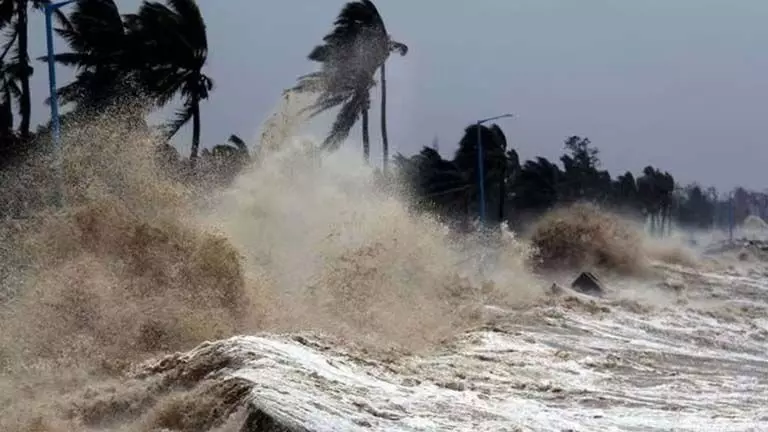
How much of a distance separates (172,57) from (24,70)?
182 inches

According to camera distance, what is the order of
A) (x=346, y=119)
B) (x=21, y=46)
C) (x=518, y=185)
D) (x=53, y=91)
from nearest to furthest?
1. (x=53, y=91)
2. (x=21, y=46)
3. (x=346, y=119)
4. (x=518, y=185)

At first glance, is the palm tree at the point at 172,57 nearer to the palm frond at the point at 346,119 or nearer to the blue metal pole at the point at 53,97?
the palm frond at the point at 346,119

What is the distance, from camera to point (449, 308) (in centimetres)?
1998

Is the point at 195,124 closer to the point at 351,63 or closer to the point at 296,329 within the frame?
the point at 351,63

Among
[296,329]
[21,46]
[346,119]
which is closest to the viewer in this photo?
[296,329]

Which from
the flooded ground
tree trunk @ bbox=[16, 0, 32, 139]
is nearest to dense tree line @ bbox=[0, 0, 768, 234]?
tree trunk @ bbox=[16, 0, 32, 139]

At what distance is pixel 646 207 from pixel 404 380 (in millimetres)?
90430

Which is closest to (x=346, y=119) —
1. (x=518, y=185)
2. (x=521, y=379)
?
(x=521, y=379)

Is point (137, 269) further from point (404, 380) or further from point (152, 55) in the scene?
point (152, 55)

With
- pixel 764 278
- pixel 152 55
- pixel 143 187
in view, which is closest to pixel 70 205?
pixel 143 187

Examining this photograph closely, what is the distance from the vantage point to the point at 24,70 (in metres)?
27.7

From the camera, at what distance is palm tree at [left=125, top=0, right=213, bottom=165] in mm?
30469

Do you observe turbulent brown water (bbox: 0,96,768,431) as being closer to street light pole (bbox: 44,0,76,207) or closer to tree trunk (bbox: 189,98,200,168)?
street light pole (bbox: 44,0,76,207)

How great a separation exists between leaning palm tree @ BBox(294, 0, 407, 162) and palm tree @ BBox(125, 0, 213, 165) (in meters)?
4.35
